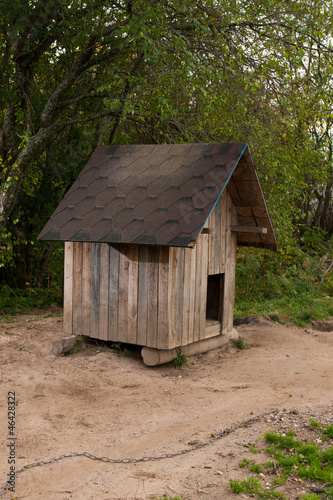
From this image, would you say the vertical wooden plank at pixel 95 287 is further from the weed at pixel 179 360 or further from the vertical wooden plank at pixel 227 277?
the vertical wooden plank at pixel 227 277

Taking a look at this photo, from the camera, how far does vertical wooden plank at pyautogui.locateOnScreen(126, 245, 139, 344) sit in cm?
712

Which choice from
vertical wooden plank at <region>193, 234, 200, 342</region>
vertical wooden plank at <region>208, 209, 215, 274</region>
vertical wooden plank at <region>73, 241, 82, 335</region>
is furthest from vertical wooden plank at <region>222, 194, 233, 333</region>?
vertical wooden plank at <region>73, 241, 82, 335</region>

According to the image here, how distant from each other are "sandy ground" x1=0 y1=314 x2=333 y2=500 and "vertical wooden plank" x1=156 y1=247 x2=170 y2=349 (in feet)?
1.58

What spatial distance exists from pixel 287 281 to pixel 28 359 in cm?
876

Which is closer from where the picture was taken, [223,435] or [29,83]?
[223,435]

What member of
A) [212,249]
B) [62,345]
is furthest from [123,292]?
[212,249]

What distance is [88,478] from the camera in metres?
4.18

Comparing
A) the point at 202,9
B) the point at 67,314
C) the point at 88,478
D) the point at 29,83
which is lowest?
the point at 88,478

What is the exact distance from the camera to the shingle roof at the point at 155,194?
6.58 m

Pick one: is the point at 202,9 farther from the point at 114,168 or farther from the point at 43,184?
the point at 43,184

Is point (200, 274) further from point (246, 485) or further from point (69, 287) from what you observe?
point (246, 485)

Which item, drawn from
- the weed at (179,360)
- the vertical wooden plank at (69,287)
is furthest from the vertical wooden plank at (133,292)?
the vertical wooden plank at (69,287)

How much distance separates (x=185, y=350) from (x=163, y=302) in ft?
3.71

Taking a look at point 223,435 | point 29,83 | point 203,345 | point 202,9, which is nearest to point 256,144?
point 202,9
